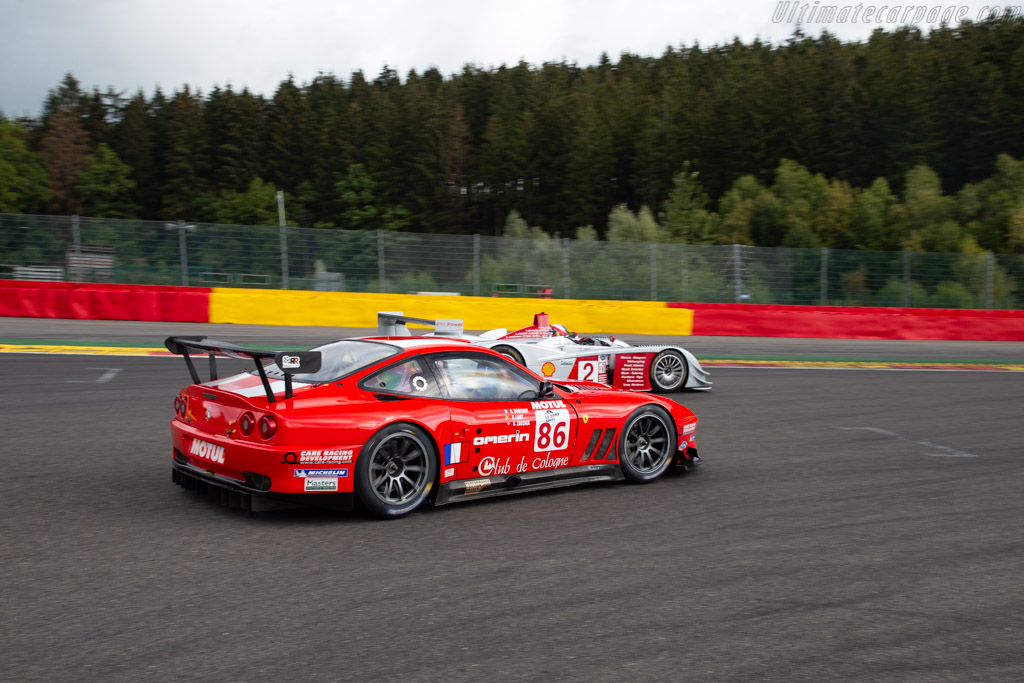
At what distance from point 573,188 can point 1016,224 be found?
35570 mm

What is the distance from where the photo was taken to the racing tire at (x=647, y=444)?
6484 millimetres

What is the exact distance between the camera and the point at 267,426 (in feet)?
16.5

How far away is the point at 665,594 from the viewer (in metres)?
4.18

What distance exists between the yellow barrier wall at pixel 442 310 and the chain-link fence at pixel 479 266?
1.74 feet

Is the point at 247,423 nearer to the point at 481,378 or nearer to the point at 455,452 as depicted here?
the point at 455,452

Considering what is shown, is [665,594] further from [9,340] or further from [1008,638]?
[9,340]

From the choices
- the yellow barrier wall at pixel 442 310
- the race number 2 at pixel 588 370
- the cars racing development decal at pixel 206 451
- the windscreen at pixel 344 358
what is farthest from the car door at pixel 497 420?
the yellow barrier wall at pixel 442 310

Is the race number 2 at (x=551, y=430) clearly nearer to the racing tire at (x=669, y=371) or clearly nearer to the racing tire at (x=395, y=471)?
the racing tire at (x=395, y=471)

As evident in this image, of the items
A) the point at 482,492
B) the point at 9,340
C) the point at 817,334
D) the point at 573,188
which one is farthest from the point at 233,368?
the point at 573,188

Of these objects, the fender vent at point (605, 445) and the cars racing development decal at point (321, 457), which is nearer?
the cars racing development decal at point (321, 457)

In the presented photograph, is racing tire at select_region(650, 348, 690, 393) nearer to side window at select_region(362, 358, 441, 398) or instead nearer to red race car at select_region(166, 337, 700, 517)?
red race car at select_region(166, 337, 700, 517)

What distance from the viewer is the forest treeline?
56250mm

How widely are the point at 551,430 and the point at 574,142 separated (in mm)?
64640

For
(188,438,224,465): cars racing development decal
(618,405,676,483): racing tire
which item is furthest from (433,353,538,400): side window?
(188,438,224,465): cars racing development decal
